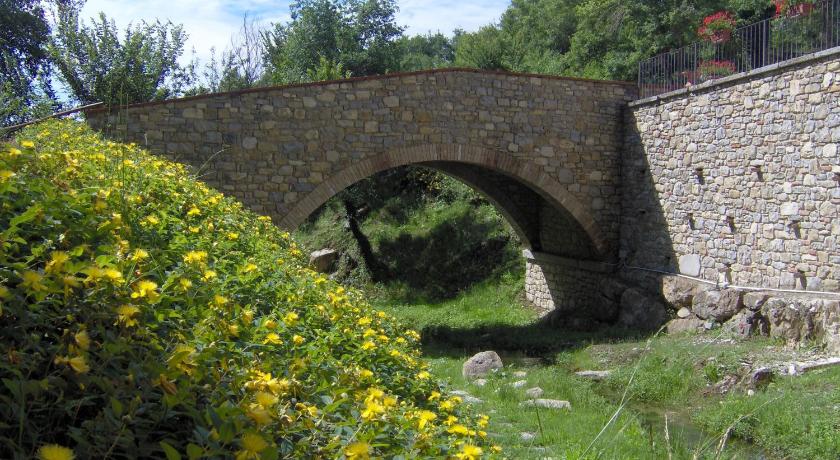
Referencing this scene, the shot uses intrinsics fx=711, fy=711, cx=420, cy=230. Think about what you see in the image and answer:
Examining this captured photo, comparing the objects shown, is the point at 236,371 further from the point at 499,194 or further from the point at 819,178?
the point at 499,194

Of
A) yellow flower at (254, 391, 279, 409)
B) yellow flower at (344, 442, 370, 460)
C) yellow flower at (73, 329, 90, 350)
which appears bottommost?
yellow flower at (344, 442, 370, 460)

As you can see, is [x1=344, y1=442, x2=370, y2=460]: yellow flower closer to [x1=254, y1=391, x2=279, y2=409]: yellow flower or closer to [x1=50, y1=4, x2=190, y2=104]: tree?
[x1=254, y1=391, x2=279, y2=409]: yellow flower

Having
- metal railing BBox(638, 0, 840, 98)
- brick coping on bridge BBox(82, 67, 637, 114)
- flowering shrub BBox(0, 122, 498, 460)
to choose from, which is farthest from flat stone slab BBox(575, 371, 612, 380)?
flowering shrub BBox(0, 122, 498, 460)

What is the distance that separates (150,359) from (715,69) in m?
9.80

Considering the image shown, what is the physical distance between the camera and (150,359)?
1559 millimetres

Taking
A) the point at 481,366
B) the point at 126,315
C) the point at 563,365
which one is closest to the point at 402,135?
the point at 481,366

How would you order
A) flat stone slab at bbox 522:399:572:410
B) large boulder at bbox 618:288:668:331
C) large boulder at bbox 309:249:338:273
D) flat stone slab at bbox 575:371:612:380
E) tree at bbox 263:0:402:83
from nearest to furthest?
flat stone slab at bbox 522:399:572:410, flat stone slab at bbox 575:371:612:380, large boulder at bbox 618:288:668:331, large boulder at bbox 309:249:338:273, tree at bbox 263:0:402:83

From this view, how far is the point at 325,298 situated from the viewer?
306cm

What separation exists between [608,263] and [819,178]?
4325mm

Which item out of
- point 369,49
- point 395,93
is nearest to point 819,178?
point 395,93

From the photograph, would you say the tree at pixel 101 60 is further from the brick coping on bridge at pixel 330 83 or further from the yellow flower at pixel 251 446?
the yellow flower at pixel 251 446

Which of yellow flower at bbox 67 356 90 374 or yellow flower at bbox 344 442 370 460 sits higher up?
yellow flower at bbox 67 356 90 374

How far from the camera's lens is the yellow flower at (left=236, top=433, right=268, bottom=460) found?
135 cm

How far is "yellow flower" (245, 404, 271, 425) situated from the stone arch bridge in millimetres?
7378
